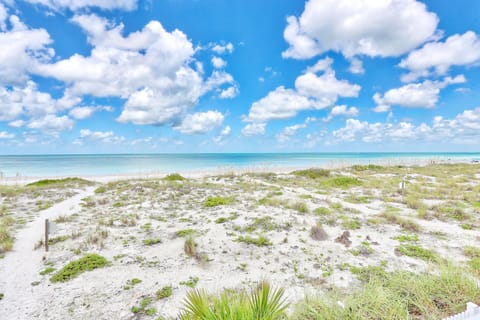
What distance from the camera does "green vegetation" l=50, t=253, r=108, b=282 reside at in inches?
195

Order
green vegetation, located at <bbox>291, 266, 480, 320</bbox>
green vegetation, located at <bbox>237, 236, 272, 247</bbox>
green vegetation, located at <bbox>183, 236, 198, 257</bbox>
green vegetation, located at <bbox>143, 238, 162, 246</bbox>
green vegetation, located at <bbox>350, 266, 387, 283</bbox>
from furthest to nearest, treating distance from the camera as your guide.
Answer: green vegetation, located at <bbox>143, 238, 162, 246</bbox> → green vegetation, located at <bbox>237, 236, 272, 247</bbox> → green vegetation, located at <bbox>183, 236, 198, 257</bbox> → green vegetation, located at <bbox>350, 266, 387, 283</bbox> → green vegetation, located at <bbox>291, 266, 480, 320</bbox>

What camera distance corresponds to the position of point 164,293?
173 inches

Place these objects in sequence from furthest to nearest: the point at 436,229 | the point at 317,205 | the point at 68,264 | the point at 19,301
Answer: the point at 317,205, the point at 436,229, the point at 68,264, the point at 19,301

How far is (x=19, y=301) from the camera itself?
421 cm

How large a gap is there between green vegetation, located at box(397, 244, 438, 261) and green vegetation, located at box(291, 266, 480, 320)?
2307 millimetres

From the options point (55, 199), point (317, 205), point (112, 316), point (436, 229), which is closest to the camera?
point (112, 316)

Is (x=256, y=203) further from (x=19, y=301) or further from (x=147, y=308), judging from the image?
(x=19, y=301)

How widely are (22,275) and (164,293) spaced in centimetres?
336

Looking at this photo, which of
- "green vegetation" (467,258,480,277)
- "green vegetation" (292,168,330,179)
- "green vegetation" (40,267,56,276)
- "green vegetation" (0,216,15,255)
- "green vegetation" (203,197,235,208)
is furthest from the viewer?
"green vegetation" (292,168,330,179)

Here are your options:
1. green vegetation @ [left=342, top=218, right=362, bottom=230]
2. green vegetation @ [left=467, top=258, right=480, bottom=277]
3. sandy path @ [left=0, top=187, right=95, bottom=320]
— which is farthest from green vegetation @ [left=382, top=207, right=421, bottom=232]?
sandy path @ [left=0, top=187, right=95, bottom=320]

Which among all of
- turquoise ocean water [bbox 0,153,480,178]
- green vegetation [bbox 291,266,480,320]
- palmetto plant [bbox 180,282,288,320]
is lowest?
turquoise ocean water [bbox 0,153,480,178]

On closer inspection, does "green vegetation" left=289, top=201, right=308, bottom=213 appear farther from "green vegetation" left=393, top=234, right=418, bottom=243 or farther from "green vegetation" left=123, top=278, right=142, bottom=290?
"green vegetation" left=123, top=278, right=142, bottom=290

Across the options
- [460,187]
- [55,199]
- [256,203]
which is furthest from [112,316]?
[460,187]

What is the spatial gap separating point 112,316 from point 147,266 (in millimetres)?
1634
